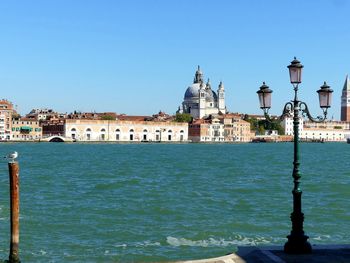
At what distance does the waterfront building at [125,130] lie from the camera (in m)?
93.4

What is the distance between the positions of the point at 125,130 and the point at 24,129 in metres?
16.5

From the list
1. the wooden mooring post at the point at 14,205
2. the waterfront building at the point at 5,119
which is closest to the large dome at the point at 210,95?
the waterfront building at the point at 5,119

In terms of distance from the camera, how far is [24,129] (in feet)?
302

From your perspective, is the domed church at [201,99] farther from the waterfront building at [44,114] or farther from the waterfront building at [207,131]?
the waterfront building at [44,114]

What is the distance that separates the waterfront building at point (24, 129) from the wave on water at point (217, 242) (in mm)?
82635

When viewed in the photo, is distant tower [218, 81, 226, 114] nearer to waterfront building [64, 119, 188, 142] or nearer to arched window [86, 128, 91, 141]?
waterfront building [64, 119, 188, 142]

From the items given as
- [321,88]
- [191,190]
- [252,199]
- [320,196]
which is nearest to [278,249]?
[321,88]

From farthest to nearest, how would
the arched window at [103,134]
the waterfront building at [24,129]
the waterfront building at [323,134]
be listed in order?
the waterfront building at [323,134] < the arched window at [103,134] < the waterfront building at [24,129]

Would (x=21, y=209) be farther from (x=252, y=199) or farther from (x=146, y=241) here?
(x=252, y=199)

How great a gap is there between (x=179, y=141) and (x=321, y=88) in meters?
98.4

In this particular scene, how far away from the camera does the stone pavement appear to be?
22.6ft

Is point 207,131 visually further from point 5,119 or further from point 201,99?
point 5,119

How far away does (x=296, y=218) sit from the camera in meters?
7.57

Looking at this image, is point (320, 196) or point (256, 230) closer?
point (256, 230)
